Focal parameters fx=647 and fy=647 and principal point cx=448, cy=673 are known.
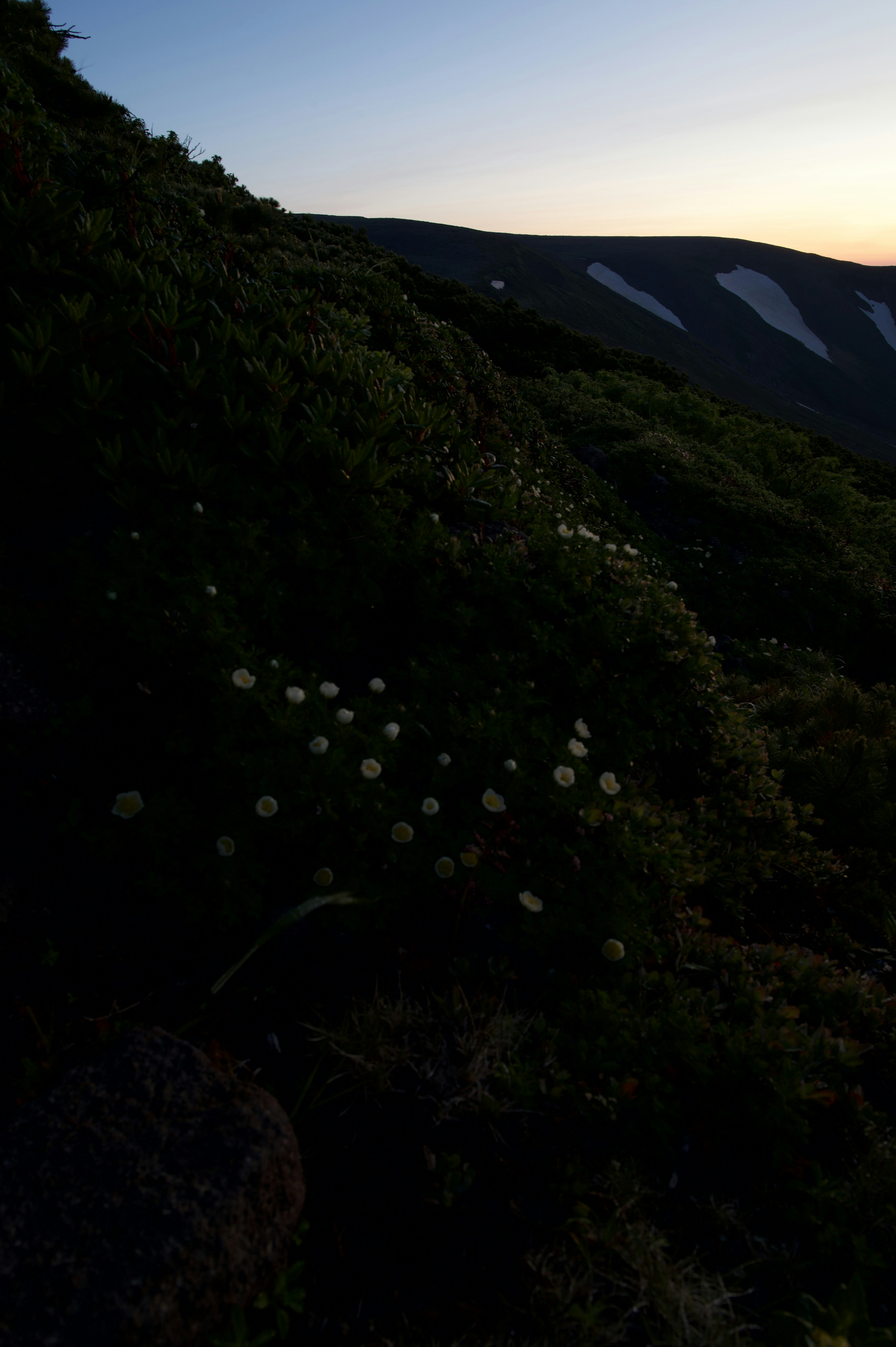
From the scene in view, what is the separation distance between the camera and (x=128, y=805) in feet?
8.77

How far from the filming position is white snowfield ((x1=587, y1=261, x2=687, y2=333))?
3684 inches

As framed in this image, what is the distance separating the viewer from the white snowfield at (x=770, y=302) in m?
99.8

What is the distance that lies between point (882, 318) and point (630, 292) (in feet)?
145

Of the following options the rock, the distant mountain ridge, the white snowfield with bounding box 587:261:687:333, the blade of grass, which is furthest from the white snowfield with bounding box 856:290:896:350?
the rock

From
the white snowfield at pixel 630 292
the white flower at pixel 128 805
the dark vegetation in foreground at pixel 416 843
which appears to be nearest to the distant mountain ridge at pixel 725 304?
the white snowfield at pixel 630 292

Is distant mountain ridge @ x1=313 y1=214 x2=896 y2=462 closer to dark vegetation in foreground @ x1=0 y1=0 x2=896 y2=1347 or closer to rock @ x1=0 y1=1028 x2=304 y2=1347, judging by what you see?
dark vegetation in foreground @ x1=0 y1=0 x2=896 y2=1347

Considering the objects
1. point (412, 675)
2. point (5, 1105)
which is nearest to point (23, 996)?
point (5, 1105)

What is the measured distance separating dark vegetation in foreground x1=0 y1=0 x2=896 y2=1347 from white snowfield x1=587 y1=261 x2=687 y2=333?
10371 cm

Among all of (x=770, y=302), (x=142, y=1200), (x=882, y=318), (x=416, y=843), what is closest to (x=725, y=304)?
(x=770, y=302)

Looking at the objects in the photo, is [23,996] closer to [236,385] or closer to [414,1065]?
[414,1065]

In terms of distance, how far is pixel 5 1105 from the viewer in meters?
2.10

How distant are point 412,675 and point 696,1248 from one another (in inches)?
99.0

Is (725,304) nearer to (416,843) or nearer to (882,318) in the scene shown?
(882,318)

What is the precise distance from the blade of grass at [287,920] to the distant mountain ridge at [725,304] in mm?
69660
